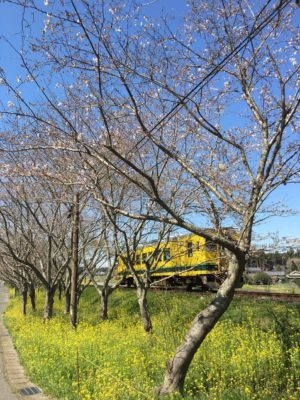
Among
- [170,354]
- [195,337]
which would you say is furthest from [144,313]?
[195,337]

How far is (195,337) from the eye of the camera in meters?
5.46

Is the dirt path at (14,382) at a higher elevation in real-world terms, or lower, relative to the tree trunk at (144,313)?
lower

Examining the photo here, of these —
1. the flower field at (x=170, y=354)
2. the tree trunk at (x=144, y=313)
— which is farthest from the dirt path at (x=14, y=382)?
the tree trunk at (x=144, y=313)

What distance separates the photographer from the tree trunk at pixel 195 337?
5434mm

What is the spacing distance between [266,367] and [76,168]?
14.6 ft

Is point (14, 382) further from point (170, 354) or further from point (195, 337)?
point (195, 337)

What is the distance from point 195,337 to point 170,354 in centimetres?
220

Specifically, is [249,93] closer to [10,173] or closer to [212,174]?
[212,174]

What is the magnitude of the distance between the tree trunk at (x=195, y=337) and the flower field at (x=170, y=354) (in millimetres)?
247

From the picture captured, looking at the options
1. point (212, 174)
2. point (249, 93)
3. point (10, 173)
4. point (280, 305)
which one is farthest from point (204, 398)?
point (280, 305)

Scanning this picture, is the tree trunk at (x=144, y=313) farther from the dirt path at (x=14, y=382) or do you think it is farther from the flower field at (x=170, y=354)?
the dirt path at (x=14, y=382)

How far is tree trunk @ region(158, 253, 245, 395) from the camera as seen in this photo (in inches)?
A: 214

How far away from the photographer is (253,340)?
7.79m

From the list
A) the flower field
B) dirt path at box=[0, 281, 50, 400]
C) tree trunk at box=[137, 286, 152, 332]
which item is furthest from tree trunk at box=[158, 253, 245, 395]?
tree trunk at box=[137, 286, 152, 332]
